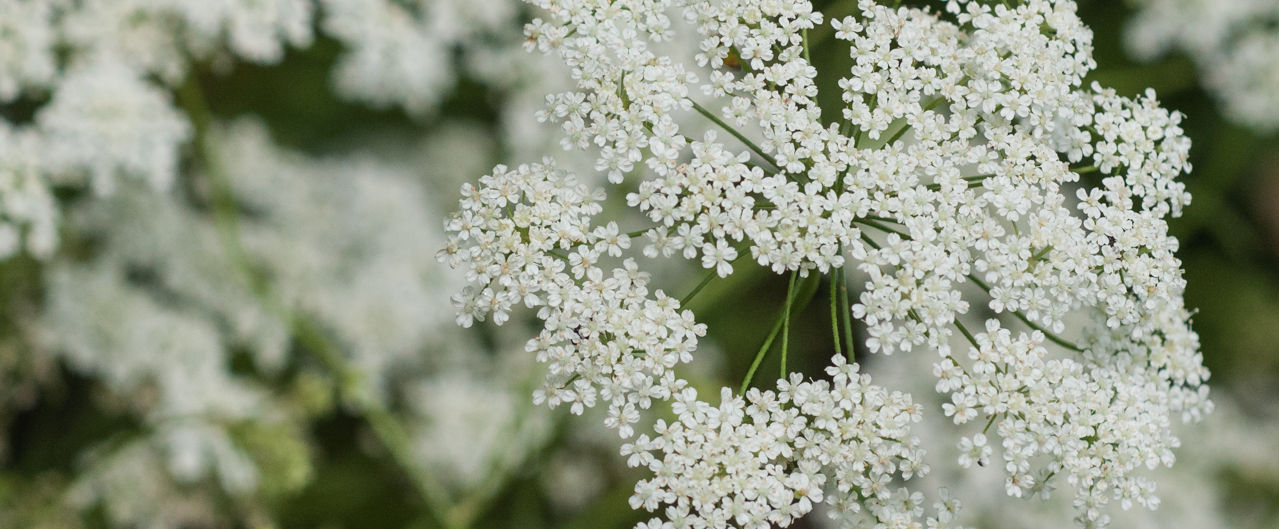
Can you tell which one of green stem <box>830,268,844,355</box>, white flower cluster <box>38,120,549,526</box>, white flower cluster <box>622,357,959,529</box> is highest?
white flower cluster <box>38,120,549,526</box>

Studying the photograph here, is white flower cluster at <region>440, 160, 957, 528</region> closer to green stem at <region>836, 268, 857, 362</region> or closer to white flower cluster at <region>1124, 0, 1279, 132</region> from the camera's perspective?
green stem at <region>836, 268, 857, 362</region>

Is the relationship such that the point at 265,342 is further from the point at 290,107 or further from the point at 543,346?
the point at 543,346

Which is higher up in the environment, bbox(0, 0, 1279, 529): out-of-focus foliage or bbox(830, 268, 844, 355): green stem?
bbox(0, 0, 1279, 529): out-of-focus foliage

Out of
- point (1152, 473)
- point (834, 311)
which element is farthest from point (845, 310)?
point (1152, 473)

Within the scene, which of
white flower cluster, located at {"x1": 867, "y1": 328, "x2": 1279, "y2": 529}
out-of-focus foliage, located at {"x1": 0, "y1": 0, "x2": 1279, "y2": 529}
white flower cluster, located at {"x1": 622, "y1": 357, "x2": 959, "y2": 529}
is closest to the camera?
white flower cluster, located at {"x1": 622, "y1": 357, "x2": 959, "y2": 529}

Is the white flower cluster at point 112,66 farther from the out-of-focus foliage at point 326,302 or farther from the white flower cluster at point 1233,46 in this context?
the white flower cluster at point 1233,46

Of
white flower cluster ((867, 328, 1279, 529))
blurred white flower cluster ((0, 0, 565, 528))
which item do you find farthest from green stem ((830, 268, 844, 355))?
white flower cluster ((867, 328, 1279, 529))

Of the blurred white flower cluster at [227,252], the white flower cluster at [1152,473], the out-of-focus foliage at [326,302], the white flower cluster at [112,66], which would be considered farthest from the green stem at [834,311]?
the white flower cluster at [112,66]
